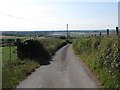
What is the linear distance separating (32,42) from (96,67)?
480 inches

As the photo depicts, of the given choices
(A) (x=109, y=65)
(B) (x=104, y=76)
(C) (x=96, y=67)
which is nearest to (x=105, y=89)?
(B) (x=104, y=76)

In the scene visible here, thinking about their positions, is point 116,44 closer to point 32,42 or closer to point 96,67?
point 96,67

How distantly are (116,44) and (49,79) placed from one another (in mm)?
3991

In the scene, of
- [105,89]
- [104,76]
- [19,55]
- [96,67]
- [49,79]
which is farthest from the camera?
[19,55]

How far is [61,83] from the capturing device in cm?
1492

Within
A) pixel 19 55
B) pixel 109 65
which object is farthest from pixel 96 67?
pixel 19 55

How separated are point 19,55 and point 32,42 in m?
2.20

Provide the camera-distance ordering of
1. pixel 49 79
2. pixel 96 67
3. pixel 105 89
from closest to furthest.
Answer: pixel 105 89, pixel 49 79, pixel 96 67

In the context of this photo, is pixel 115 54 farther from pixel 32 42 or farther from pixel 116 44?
pixel 32 42

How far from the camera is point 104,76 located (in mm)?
14633

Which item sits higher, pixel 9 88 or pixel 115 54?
pixel 115 54

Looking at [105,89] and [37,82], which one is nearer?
[105,89]

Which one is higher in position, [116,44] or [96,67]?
[116,44]

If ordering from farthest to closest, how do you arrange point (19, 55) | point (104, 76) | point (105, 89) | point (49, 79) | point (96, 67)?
point (19, 55) → point (96, 67) → point (49, 79) → point (104, 76) → point (105, 89)
